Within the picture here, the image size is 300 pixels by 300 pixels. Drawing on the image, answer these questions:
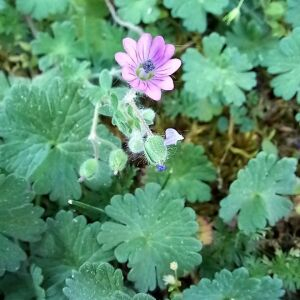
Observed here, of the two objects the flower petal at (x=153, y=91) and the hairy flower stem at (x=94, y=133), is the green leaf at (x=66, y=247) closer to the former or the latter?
the hairy flower stem at (x=94, y=133)

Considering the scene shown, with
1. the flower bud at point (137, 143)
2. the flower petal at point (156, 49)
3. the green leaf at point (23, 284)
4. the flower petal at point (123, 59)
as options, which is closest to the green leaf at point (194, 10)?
the flower petal at point (156, 49)

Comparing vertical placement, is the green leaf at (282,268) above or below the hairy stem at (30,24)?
below

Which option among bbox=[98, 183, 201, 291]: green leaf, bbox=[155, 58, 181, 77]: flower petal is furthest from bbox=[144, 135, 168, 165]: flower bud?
bbox=[98, 183, 201, 291]: green leaf

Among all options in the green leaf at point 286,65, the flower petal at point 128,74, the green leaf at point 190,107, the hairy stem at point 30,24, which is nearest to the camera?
the flower petal at point 128,74

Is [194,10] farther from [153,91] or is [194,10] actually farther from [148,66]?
[153,91]

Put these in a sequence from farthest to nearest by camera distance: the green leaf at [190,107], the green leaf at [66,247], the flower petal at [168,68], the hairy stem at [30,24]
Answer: the hairy stem at [30,24], the green leaf at [190,107], the green leaf at [66,247], the flower petal at [168,68]

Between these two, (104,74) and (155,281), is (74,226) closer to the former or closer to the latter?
(155,281)

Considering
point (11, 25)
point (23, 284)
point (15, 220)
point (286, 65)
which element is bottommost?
point (23, 284)

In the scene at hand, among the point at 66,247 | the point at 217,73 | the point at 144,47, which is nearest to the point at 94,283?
the point at 66,247
